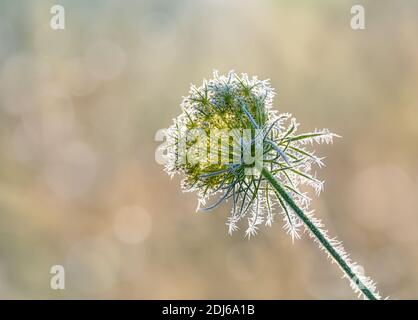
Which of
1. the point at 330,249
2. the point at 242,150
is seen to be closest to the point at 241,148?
the point at 242,150

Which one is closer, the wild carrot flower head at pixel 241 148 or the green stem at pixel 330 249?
the green stem at pixel 330 249

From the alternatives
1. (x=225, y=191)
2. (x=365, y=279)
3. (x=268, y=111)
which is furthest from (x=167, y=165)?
(x=365, y=279)

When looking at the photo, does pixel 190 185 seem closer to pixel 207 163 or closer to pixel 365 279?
pixel 207 163

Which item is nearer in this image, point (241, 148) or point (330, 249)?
point (330, 249)

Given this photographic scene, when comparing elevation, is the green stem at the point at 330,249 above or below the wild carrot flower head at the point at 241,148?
below

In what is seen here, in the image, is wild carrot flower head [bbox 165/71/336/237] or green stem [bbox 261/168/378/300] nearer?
green stem [bbox 261/168/378/300]

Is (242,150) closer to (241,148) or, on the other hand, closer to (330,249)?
(241,148)

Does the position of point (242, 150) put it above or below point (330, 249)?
above
